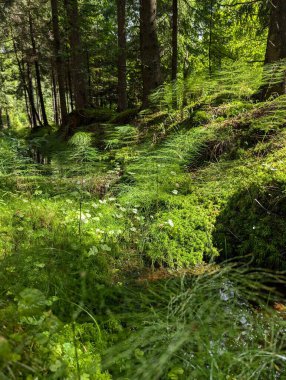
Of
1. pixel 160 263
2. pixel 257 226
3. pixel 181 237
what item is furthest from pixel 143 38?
pixel 160 263

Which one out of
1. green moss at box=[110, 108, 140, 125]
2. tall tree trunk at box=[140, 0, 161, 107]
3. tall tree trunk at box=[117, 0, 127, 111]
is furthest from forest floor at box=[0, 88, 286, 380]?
tall tree trunk at box=[117, 0, 127, 111]

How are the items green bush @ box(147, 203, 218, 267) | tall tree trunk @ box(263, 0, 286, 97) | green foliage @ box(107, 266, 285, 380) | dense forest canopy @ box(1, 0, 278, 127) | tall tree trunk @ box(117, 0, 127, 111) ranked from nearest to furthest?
1. green foliage @ box(107, 266, 285, 380)
2. green bush @ box(147, 203, 218, 267)
3. tall tree trunk @ box(263, 0, 286, 97)
4. dense forest canopy @ box(1, 0, 278, 127)
5. tall tree trunk @ box(117, 0, 127, 111)

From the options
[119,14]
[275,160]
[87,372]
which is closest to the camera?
[87,372]

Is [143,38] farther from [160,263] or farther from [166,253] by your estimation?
[160,263]

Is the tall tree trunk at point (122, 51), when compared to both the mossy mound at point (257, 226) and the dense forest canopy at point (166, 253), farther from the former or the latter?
the mossy mound at point (257, 226)

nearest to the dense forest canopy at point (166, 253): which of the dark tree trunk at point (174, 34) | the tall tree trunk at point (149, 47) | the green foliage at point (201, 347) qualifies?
the green foliage at point (201, 347)

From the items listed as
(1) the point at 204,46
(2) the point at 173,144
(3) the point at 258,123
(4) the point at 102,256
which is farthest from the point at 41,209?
(1) the point at 204,46

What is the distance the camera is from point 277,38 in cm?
555

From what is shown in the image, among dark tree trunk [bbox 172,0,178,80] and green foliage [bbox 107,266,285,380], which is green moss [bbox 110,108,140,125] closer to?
dark tree trunk [bbox 172,0,178,80]

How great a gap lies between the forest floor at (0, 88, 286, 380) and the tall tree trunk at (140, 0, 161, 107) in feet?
10.3

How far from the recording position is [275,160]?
3.54 m

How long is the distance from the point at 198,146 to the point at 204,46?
1143 cm

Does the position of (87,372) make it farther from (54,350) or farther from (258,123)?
(258,123)

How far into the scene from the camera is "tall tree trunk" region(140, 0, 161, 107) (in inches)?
297
